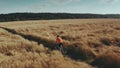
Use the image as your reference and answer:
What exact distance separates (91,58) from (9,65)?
6362mm

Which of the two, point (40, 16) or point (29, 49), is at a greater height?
point (29, 49)

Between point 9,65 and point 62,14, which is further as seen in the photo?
point 62,14

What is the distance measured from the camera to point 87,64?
54.3 ft

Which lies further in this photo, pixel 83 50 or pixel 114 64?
pixel 83 50

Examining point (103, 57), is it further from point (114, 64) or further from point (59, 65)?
point (59, 65)

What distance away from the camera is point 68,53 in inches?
832

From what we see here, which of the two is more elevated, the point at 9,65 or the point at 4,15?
the point at 9,65

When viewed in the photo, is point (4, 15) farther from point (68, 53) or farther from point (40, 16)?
point (68, 53)

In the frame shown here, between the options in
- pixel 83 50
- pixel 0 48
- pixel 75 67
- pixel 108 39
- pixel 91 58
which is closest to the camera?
pixel 75 67

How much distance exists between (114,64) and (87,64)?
2.23 metres

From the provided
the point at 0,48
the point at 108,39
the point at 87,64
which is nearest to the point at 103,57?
the point at 87,64

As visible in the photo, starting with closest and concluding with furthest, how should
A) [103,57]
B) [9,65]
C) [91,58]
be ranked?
[9,65]
[103,57]
[91,58]

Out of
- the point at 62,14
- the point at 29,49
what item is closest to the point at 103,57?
the point at 29,49

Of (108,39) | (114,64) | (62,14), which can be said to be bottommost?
(62,14)
